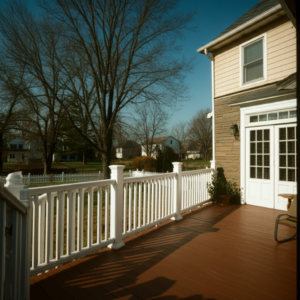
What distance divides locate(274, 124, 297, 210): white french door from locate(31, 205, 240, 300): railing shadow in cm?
297

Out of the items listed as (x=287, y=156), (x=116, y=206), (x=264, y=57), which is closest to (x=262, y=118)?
(x=287, y=156)

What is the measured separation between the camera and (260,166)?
595 centimetres

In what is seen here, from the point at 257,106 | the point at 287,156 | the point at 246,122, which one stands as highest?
the point at 257,106

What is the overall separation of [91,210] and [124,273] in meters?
0.82

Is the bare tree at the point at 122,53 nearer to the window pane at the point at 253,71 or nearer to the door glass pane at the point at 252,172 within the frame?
the window pane at the point at 253,71

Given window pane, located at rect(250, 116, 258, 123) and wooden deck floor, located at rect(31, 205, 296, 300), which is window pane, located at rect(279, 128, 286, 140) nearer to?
window pane, located at rect(250, 116, 258, 123)

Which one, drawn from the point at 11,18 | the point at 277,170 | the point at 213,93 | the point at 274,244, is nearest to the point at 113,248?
the point at 274,244

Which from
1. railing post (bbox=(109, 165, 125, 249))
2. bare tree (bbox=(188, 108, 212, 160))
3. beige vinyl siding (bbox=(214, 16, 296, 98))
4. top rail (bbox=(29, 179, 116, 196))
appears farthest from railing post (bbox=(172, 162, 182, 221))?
bare tree (bbox=(188, 108, 212, 160))

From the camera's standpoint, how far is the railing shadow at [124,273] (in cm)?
221

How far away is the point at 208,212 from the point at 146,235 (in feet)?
7.13

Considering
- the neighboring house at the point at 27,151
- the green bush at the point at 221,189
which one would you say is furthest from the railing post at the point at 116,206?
the neighboring house at the point at 27,151

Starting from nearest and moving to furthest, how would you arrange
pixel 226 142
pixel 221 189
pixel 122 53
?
pixel 221 189, pixel 226 142, pixel 122 53

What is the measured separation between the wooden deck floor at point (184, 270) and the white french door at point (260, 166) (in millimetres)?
2062

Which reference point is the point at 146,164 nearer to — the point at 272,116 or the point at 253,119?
the point at 253,119
